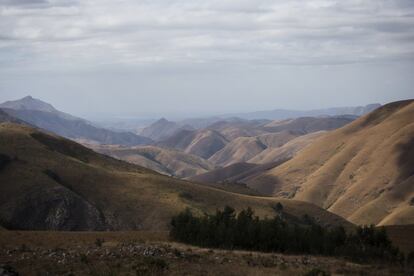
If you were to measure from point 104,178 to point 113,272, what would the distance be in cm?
8271

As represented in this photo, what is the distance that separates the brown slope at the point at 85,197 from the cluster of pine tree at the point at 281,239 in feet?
144

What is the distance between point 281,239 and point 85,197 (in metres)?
64.5

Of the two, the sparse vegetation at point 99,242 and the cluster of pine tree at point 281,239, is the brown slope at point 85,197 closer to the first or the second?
the cluster of pine tree at point 281,239

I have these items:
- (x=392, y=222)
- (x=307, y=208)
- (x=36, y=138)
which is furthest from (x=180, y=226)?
(x=392, y=222)

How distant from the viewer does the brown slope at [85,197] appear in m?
A: 87.5

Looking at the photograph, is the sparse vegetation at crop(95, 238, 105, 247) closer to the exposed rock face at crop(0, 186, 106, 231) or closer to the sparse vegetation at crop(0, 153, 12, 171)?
the exposed rock face at crop(0, 186, 106, 231)

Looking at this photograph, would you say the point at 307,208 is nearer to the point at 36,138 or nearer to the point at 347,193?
the point at 36,138

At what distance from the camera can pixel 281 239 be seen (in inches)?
1495

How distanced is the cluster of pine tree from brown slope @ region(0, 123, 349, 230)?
44.0 m

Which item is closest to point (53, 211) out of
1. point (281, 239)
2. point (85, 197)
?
point (85, 197)

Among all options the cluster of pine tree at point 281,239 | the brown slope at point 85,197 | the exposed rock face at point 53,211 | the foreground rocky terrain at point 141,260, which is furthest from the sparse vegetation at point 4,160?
the cluster of pine tree at point 281,239

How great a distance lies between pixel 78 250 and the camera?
102 feet

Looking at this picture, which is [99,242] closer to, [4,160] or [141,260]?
[141,260]

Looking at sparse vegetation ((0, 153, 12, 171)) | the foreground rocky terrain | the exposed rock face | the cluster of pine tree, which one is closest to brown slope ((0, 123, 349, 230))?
the exposed rock face
